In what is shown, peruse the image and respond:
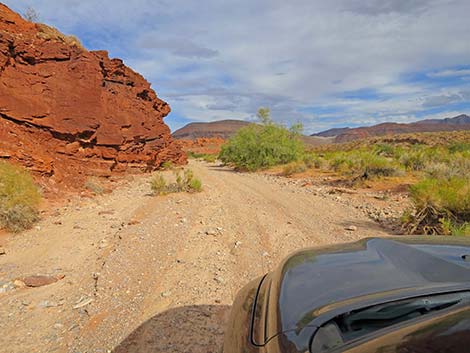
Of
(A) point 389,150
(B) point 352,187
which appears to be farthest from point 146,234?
(A) point 389,150

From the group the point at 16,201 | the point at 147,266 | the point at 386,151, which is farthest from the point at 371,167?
the point at 386,151

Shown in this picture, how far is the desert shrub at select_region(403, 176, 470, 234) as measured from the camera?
5660 millimetres

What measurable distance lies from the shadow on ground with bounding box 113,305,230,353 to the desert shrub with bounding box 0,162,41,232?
15.5ft

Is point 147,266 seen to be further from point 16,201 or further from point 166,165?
point 166,165

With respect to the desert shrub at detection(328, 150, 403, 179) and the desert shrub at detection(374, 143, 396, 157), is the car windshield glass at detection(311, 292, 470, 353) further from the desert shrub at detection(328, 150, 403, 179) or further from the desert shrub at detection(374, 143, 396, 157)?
the desert shrub at detection(374, 143, 396, 157)

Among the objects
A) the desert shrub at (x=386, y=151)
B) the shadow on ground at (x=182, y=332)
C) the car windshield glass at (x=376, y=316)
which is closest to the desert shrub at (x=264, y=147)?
the desert shrub at (x=386, y=151)

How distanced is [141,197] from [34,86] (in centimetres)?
625

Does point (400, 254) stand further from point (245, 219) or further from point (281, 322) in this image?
point (245, 219)

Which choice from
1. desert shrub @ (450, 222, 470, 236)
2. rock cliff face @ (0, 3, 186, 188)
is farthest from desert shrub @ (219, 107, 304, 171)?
desert shrub @ (450, 222, 470, 236)

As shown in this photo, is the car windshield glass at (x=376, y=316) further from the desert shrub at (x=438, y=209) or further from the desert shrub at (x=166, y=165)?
the desert shrub at (x=166, y=165)

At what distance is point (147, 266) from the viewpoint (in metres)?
4.39

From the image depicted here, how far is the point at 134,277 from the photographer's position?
161 inches

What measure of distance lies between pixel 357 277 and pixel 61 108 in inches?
524

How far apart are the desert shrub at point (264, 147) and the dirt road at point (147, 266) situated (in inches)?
515
